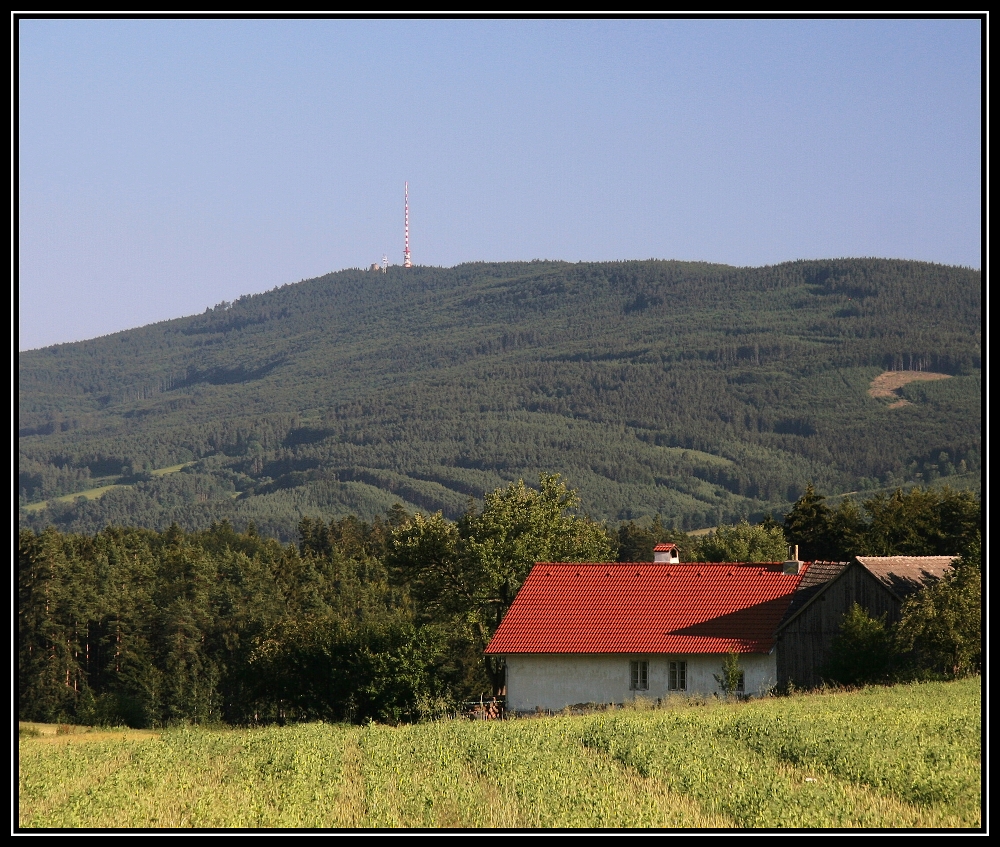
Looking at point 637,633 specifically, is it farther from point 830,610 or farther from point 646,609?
point 830,610

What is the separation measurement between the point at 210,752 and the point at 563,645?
20.8m

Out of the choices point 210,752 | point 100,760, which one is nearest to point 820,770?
point 210,752

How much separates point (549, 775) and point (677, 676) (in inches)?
935

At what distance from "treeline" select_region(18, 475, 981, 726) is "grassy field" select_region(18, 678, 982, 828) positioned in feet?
11.0

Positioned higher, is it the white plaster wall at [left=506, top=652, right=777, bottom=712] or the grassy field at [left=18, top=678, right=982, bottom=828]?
the grassy field at [left=18, top=678, right=982, bottom=828]

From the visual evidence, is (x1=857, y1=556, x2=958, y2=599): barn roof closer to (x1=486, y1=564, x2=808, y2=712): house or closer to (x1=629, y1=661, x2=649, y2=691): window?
(x1=486, y1=564, x2=808, y2=712): house

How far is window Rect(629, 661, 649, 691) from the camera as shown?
1564 inches

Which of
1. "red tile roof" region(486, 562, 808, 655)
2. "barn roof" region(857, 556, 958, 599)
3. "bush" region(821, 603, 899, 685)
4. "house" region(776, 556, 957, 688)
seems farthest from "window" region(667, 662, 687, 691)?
"barn roof" region(857, 556, 958, 599)

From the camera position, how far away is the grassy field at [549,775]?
14.1 m

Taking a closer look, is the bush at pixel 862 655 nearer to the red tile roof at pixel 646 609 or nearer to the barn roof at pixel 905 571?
the barn roof at pixel 905 571
